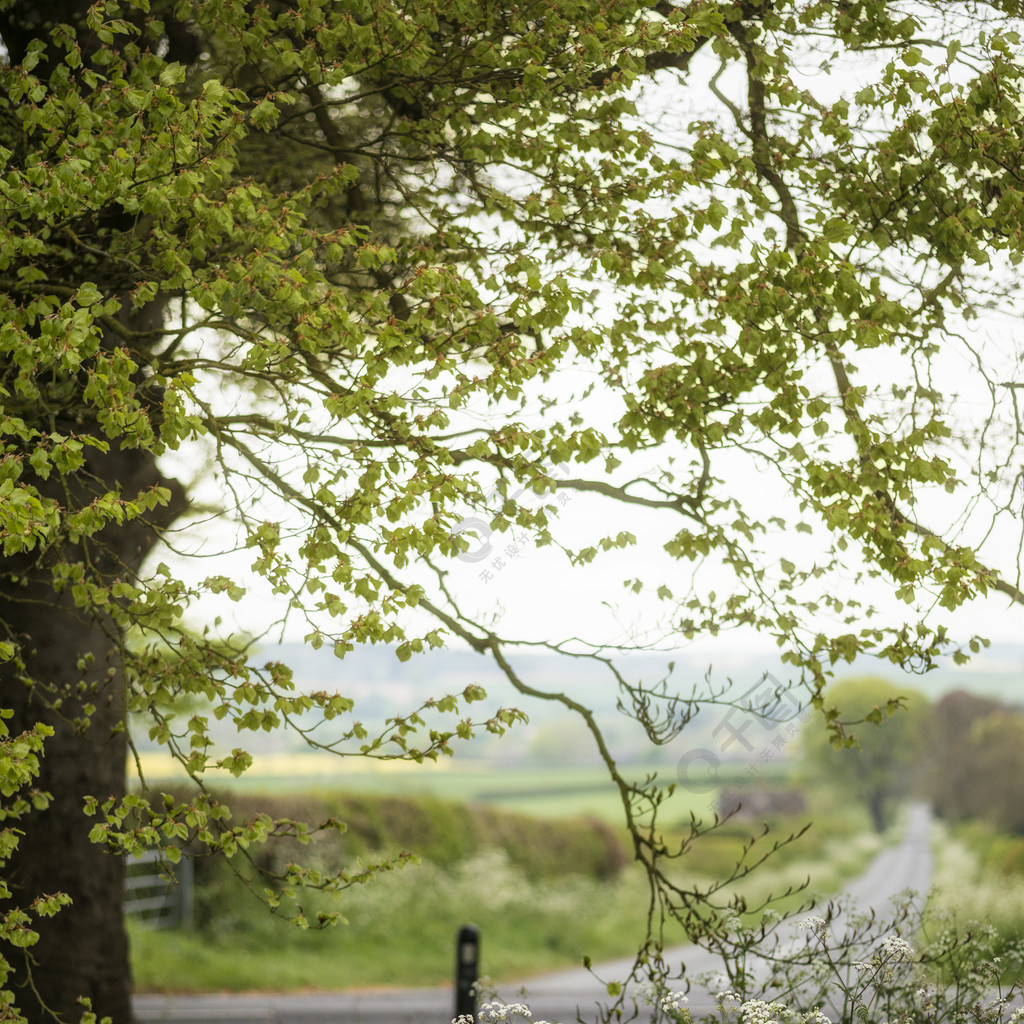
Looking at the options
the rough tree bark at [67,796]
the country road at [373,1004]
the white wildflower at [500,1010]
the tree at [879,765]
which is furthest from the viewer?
the tree at [879,765]

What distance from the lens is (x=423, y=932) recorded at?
74.7ft

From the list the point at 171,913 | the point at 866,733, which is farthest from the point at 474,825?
the point at 866,733

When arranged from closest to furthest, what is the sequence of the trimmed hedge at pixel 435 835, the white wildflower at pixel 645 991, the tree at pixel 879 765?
the white wildflower at pixel 645 991
the trimmed hedge at pixel 435 835
the tree at pixel 879 765

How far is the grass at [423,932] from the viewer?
1928 centimetres

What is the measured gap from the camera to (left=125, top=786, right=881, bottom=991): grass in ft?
63.3

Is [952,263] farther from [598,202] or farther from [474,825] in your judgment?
[474,825]

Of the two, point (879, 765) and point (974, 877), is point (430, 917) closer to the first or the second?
point (974, 877)

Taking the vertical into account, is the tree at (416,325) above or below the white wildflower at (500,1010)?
above

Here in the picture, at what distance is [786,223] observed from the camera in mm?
7801

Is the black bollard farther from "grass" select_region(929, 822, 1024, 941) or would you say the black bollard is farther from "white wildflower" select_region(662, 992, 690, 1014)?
"white wildflower" select_region(662, 992, 690, 1014)

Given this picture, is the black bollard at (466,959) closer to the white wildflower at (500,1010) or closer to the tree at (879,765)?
the white wildflower at (500,1010)

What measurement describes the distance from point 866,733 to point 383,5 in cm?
3597

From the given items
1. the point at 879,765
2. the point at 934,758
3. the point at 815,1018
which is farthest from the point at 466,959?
the point at 879,765

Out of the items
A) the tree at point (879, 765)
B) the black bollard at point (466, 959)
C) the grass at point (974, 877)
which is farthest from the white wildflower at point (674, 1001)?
the tree at point (879, 765)
